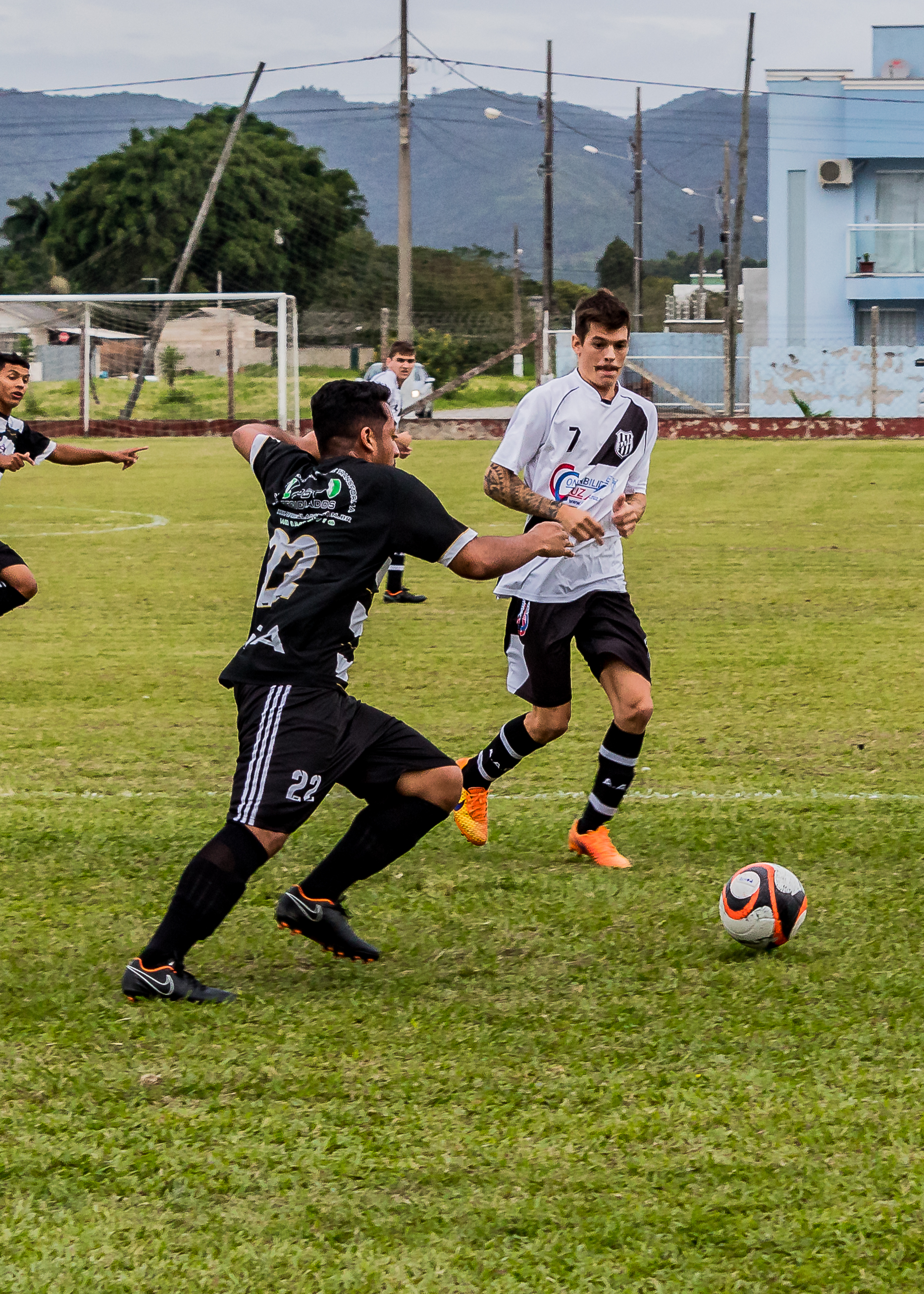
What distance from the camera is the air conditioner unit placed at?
4144 cm

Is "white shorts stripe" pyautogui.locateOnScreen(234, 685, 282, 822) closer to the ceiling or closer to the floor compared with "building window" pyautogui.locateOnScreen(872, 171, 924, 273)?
closer to the floor

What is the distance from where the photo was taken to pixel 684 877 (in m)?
5.28

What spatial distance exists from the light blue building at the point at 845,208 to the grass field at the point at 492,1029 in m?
35.1

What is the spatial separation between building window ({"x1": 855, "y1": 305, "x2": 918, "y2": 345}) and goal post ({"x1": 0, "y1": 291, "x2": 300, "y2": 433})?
1570 centimetres

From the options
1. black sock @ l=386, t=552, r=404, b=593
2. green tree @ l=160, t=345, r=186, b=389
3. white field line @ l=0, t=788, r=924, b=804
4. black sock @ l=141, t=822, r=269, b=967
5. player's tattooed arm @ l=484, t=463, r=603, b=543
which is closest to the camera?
black sock @ l=141, t=822, r=269, b=967

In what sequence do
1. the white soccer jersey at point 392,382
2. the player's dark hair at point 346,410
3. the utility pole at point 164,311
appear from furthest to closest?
1. the utility pole at point 164,311
2. the white soccer jersey at point 392,382
3. the player's dark hair at point 346,410

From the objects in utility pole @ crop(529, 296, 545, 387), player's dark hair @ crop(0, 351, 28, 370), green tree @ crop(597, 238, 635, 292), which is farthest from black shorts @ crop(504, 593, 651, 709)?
green tree @ crop(597, 238, 635, 292)

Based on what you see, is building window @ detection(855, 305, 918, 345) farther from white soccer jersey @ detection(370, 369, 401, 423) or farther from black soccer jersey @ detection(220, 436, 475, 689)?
black soccer jersey @ detection(220, 436, 475, 689)

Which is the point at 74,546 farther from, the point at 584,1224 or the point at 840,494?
the point at 584,1224

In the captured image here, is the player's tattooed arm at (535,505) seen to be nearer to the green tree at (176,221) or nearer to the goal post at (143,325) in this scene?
the goal post at (143,325)

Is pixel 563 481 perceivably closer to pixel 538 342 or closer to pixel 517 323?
pixel 538 342

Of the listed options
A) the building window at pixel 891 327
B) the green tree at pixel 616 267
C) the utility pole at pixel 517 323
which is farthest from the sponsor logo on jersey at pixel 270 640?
the green tree at pixel 616 267

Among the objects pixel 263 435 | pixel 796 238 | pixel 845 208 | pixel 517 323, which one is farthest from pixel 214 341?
pixel 263 435

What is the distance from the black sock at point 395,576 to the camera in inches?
473
